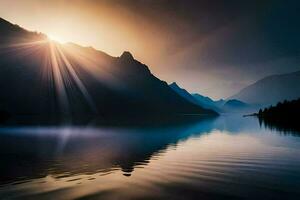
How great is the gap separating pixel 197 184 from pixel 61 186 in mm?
11982

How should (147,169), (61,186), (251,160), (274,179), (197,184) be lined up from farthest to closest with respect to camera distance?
1. (251,160)
2. (147,169)
3. (274,179)
4. (197,184)
5. (61,186)

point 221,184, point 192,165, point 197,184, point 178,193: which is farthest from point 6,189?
point 192,165

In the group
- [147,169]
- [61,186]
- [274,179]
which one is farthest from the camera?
[147,169]

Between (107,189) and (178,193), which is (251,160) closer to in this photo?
(178,193)

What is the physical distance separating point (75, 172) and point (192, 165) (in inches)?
581

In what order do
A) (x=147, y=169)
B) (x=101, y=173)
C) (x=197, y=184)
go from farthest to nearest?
1. (x=147, y=169)
2. (x=101, y=173)
3. (x=197, y=184)

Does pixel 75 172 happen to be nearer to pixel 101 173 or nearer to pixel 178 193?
pixel 101 173

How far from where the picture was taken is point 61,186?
2580 cm

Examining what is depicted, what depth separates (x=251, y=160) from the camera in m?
43.8

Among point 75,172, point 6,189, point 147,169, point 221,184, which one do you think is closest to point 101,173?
point 75,172

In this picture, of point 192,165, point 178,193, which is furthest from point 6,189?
point 192,165

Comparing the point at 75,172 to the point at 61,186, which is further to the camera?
the point at 75,172

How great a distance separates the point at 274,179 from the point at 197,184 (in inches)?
340

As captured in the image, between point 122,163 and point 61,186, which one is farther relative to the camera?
point 122,163
